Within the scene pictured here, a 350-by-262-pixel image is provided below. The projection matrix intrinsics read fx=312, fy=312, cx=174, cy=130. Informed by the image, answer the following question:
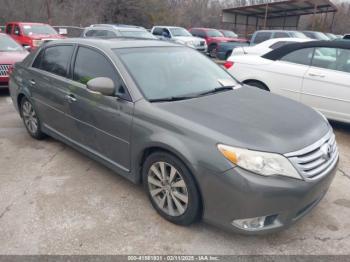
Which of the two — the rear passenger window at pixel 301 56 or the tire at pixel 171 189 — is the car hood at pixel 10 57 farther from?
the rear passenger window at pixel 301 56

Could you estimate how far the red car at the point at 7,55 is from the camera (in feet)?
23.9

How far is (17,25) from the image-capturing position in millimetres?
13047

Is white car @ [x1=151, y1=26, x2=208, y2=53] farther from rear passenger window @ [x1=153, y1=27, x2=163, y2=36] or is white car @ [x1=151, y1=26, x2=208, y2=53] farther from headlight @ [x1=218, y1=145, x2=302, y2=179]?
headlight @ [x1=218, y1=145, x2=302, y2=179]

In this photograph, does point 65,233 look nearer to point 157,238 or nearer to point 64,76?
point 157,238

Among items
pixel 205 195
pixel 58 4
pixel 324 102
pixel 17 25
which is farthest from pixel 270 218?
pixel 58 4

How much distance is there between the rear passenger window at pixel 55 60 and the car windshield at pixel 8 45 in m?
4.50

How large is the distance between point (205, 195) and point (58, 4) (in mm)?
29405

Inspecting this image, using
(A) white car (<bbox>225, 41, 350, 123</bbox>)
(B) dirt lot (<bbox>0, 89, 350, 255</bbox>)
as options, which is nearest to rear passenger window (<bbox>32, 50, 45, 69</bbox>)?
(B) dirt lot (<bbox>0, 89, 350, 255</bbox>)

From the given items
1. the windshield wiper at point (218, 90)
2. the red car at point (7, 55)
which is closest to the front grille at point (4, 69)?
the red car at point (7, 55)

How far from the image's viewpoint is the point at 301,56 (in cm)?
549

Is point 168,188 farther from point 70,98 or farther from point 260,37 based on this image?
point 260,37

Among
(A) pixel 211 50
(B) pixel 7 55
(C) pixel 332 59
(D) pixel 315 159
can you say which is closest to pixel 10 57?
(B) pixel 7 55

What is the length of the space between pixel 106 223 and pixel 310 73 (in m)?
4.16

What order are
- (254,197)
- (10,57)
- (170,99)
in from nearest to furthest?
(254,197) < (170,99) < (10,57)
